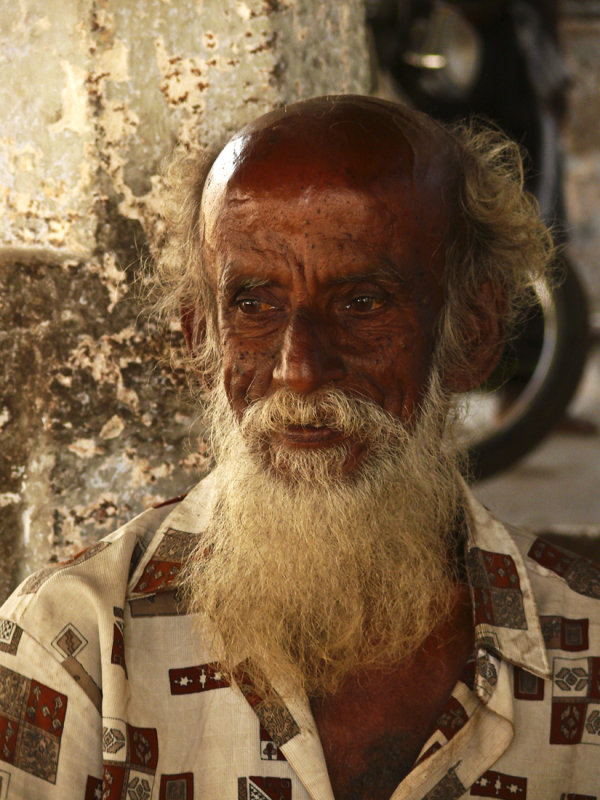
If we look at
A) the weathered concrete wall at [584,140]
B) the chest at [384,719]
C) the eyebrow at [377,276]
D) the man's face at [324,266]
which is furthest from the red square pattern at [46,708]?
the weathered concrete wall at [584,140]

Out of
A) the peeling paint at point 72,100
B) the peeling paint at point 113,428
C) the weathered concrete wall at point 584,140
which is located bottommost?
the peeling paint at point 113,428

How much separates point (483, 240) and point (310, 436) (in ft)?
2.06

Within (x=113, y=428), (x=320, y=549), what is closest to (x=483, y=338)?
(x=320, y=549)

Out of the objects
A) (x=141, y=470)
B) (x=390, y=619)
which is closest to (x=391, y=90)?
(x=141, y=470)

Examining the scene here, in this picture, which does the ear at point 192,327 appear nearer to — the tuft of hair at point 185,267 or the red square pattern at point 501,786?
the tuft of hair at point 185,267

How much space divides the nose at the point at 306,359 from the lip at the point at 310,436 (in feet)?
0.26

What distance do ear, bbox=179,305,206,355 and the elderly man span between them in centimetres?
11

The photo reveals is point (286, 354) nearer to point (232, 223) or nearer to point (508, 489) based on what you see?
point (232, 223)

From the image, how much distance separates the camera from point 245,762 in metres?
1.72

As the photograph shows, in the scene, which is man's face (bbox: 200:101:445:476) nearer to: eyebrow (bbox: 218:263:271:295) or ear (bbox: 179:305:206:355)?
eyebrow (bbox: 218:263:271:295)

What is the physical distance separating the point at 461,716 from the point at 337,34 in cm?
169

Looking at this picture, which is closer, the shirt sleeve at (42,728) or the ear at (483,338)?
the shirt sleeve at (42,728)

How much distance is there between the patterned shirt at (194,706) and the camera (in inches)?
65.9

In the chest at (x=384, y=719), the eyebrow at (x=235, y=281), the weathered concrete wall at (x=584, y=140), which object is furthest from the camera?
the weathered concrete wall at (x=584, y=140)
